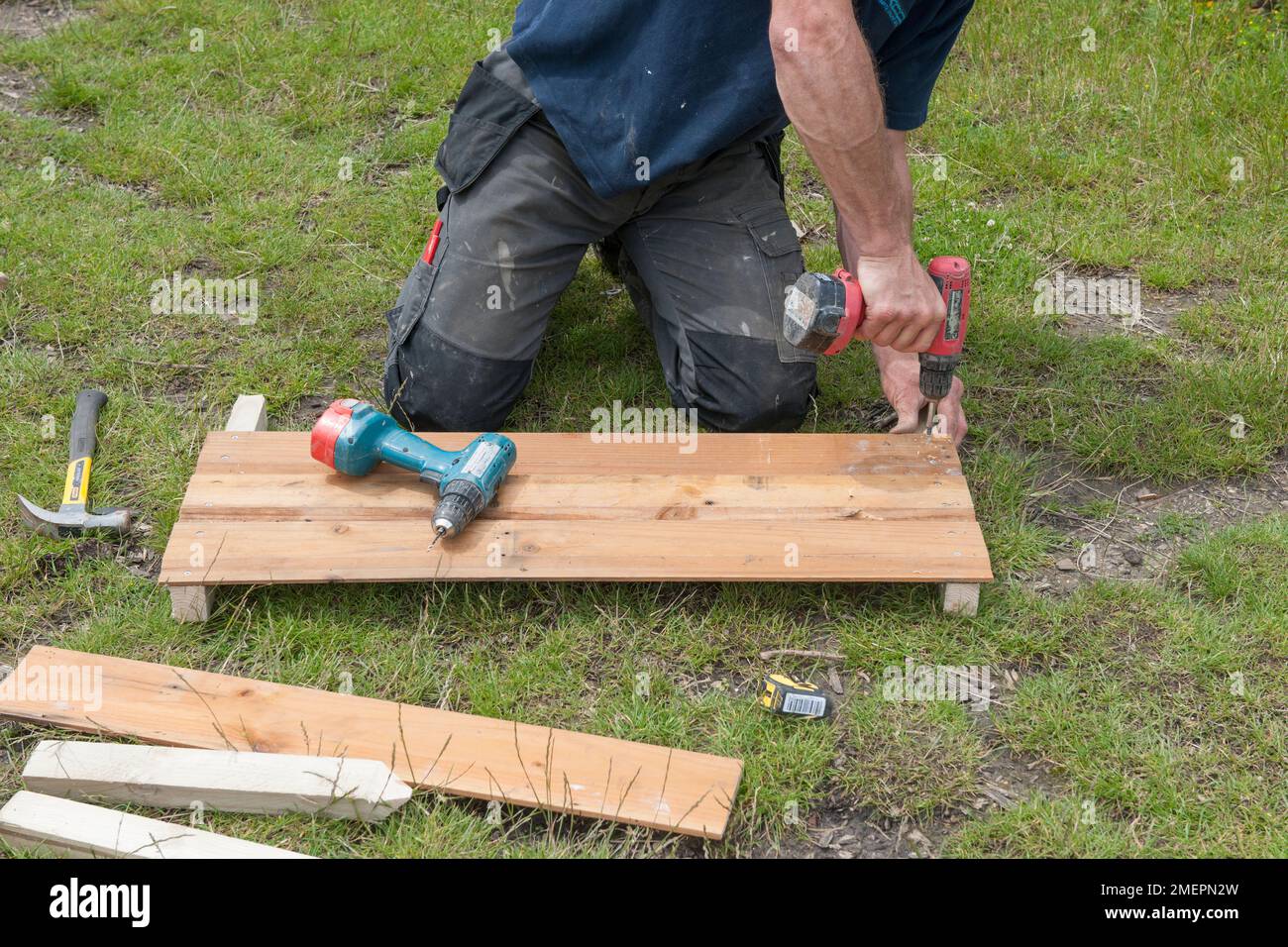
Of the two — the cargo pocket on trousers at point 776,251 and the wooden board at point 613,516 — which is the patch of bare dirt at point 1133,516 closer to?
the wooden board at point 613,516

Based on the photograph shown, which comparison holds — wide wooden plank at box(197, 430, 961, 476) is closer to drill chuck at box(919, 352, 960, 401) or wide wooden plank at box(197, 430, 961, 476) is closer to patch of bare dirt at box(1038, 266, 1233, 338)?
drill chuck at box(919, 352, 960, 401)

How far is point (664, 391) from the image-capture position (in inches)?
146

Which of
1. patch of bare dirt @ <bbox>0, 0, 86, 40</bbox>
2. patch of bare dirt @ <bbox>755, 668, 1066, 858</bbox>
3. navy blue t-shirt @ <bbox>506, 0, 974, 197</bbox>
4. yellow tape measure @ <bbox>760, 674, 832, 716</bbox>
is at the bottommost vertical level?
patch of bare dirt @ <bbox>755, 668, 1066, 858</bbox>

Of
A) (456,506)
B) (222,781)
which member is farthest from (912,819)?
(222,781)

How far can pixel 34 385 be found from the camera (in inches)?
141

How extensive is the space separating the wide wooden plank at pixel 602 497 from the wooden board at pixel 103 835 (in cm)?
84

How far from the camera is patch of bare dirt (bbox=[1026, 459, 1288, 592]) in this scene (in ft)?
10.1

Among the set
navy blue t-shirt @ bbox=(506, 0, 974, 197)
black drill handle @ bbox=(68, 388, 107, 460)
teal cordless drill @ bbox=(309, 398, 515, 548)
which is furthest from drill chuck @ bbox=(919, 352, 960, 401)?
black drill handle @ bbox=(68, 388, 107, 460)

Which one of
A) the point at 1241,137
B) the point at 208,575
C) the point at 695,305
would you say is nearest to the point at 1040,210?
the point at 1241,137

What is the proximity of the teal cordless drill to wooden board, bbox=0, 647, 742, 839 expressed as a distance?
1.74ft

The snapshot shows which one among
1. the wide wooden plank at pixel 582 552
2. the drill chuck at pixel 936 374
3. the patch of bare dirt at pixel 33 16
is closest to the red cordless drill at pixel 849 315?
the drill chuck at pixel 936 374

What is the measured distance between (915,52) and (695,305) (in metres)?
0.93

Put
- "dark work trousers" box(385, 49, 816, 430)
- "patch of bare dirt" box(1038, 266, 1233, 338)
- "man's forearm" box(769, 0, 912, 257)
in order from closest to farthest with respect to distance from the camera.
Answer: "man's forearm" box(769, 0, 912, 257)
"dark work trousers" box(385, 49, 816, 430)
"patch of bare dirt" box(1038, 266, 1233, 338)

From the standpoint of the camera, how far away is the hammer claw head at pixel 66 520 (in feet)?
9.96
